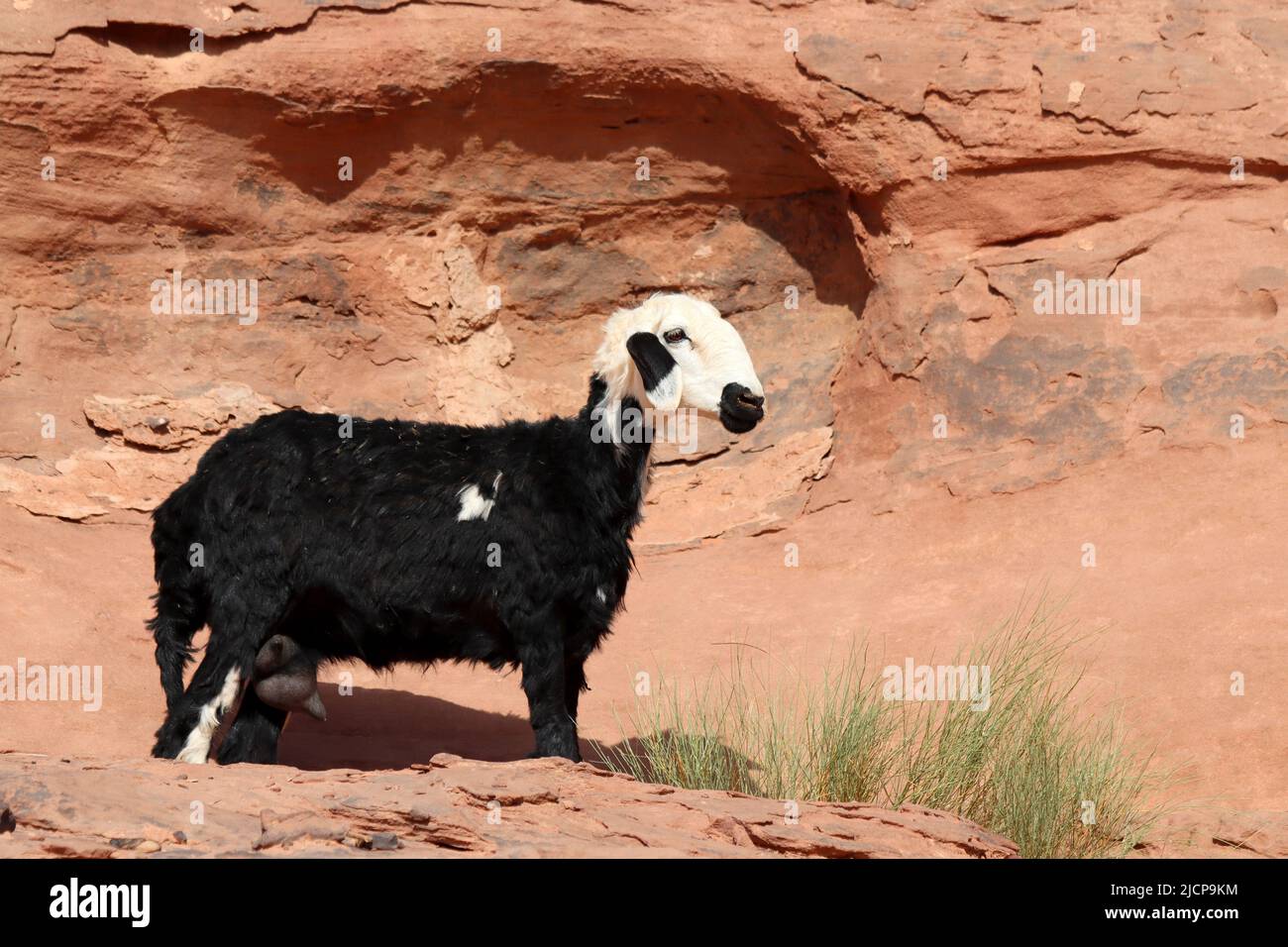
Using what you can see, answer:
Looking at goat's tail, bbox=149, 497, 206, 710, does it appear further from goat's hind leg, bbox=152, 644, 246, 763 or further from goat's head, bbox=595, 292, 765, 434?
goat's head, bbox=595, 292, 765, 434

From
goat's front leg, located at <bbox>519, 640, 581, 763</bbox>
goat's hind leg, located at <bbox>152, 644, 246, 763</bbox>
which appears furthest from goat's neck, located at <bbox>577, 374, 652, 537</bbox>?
goat's hind leg, located at <bbox>152, 644, 246, 763</bbox>

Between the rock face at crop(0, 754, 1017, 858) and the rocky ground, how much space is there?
3992 mm

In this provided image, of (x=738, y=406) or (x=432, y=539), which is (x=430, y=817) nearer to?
(x=432, y=539)

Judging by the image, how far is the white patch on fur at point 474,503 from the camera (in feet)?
22.6

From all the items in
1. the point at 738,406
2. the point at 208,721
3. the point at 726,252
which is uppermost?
the point at 726,252

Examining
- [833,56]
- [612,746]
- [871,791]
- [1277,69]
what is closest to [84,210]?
[833,56]

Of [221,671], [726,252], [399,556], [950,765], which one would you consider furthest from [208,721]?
[726,252]

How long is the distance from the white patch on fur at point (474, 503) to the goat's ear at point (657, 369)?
0.78 meters

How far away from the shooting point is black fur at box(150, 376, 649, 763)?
6.74 meters

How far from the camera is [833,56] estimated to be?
11625mm

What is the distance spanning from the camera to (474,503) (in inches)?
273

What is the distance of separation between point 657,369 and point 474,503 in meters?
0.99

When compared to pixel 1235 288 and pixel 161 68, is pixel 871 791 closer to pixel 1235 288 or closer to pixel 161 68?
pixel 1235 288

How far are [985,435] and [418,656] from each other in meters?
5.77
